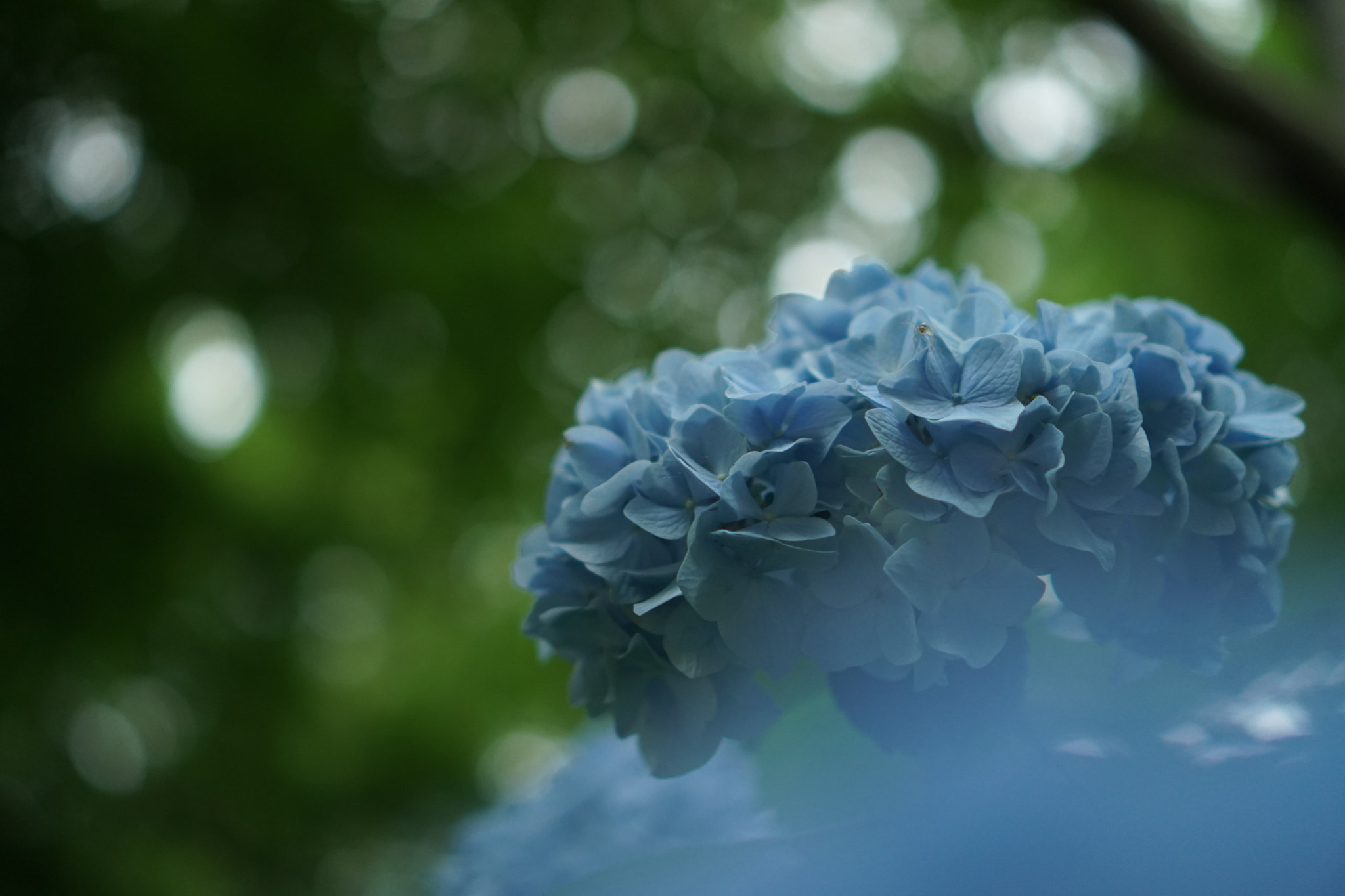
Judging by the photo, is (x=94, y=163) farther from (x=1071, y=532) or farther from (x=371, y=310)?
(x=1071, y=532)

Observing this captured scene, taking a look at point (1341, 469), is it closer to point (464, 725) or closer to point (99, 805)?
point (464, 725)

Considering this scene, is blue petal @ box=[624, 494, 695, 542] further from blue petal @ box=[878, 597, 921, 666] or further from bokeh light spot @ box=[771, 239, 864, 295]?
bokeh light spot @ box=[771, 239, 864, 295]

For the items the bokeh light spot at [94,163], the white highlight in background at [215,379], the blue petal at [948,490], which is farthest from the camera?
the white highlight in background at [215,379]

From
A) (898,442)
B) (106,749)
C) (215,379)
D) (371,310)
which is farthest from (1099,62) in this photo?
(106,749)

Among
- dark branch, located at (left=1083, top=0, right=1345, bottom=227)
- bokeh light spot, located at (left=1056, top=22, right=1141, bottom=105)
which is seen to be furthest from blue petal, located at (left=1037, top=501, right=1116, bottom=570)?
bokeh light spot, located at (left=1056, top=22, right=1141, bottom=105)

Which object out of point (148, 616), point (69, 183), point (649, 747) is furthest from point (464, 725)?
point (649, 747)

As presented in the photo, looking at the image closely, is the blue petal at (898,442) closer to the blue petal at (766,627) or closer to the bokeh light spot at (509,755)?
the blue petal at (766,627)

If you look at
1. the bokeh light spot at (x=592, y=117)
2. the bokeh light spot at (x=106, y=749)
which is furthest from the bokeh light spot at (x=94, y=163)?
the bokeh light spot at (x=106, y=749)
